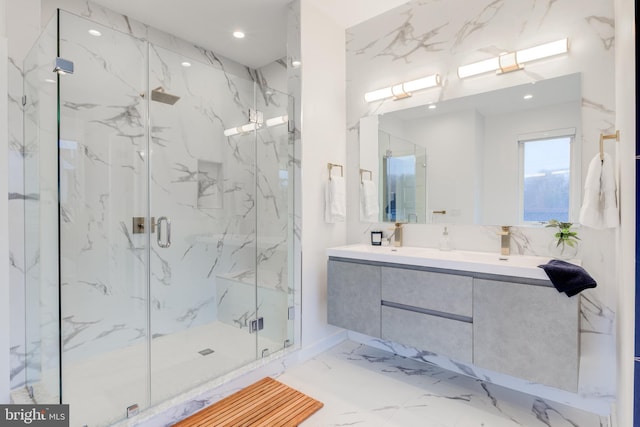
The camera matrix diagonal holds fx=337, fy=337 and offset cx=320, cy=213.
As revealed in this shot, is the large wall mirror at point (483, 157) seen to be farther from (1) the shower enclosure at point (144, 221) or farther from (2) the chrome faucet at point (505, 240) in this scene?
(1) the shower enclosure at point (144, 221)

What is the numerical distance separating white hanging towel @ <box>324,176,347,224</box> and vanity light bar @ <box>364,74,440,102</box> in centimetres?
73

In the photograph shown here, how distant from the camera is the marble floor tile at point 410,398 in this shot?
6.08ft

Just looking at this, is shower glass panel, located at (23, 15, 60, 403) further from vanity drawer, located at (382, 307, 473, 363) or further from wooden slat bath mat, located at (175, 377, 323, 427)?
vanity drawer, located at (382, 307, 473, 363)

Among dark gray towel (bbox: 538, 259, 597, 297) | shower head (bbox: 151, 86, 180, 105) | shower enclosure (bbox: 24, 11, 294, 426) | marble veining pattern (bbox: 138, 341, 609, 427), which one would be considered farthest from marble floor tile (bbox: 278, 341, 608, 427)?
shower head (bbox: 151, 86, 180, 105)

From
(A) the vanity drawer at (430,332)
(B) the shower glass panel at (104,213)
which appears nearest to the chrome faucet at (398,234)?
(A) the vanity drawer at (430,332)

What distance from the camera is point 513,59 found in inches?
82.7

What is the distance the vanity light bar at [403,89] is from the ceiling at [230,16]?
629mm

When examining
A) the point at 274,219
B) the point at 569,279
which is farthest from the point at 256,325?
the point at 569,279

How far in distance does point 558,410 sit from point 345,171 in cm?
216

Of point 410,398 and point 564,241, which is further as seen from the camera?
point 410,398

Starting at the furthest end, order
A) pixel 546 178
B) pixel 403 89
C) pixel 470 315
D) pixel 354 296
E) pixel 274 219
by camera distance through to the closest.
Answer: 1. pixel 274 219
2. pixel 403 89
3. pixel 354 296
4. pixel 546 178
5. pixel 470 315

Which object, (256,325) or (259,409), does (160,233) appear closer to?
(256,325)

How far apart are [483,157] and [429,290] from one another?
3.17ft

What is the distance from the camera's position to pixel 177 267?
2.74 meters
